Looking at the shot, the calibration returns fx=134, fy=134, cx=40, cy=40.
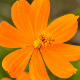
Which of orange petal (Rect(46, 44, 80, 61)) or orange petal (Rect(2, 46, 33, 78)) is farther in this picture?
orange petal (Rect(46, 44, 80, 61))

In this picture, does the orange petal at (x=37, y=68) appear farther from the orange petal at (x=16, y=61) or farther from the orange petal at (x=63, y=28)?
the orange petal at (x=63, y=28)

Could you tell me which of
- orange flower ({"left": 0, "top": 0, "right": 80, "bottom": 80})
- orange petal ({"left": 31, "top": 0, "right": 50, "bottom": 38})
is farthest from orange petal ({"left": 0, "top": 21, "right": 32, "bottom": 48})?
orange petal ({"left": 31, "top": 0, "right": 50, "bottom": 38})

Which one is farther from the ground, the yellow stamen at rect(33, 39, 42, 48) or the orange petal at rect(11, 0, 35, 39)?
the orange petal at rect(11, 0, 35, 39)

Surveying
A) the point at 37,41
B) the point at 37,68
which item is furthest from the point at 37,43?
the point at 37,68

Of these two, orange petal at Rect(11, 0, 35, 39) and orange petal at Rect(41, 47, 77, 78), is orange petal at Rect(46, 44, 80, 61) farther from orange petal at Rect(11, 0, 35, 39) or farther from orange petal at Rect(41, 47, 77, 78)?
orange petal at Rect(11, 0, 35, 39)

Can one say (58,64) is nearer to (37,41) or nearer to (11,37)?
(37,41)

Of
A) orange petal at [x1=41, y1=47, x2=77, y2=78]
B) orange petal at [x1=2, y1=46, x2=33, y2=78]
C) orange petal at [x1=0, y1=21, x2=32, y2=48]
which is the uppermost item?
orange petal at [x1=0, y1=21, x2=32, y2=48]

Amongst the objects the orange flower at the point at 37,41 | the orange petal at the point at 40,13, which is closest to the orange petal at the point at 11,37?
the orange flower at the point at 37,41

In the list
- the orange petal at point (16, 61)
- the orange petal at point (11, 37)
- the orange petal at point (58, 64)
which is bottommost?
the orange petal at point (58, 64)
